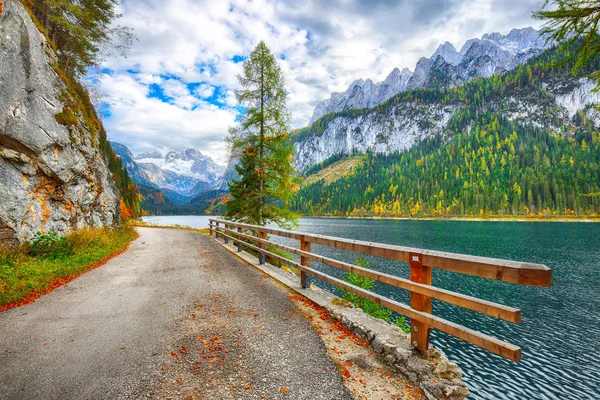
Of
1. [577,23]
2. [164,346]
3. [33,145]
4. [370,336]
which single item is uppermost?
[577,23]

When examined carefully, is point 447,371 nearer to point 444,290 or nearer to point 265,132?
point 444,290

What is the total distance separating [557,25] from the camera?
17.7 ft

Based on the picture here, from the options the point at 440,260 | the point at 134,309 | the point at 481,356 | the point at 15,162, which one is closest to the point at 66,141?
the point at 15,162

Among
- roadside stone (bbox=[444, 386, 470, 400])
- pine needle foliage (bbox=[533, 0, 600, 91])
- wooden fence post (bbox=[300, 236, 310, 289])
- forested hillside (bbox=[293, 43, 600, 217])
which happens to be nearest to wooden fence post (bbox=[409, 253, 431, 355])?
roadside stone (bbox=[444, 386, 470, 400])

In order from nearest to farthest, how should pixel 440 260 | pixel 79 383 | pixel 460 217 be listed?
pixel 79 383 → pixel 440 260 → pixel 460 217

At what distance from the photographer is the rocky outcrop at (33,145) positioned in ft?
30.9

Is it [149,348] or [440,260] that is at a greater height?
[440,260]

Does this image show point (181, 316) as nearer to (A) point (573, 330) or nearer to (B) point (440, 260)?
(B) point (440, 260)

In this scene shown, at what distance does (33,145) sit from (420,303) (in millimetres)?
13847

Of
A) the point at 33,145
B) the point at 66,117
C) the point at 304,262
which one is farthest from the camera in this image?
the point at 66,117

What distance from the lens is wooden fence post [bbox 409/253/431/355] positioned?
3662 millimetres

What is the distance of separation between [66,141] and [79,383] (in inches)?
519

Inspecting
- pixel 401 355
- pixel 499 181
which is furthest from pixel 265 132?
pixel 499 181

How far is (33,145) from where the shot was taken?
10375 millimetres
